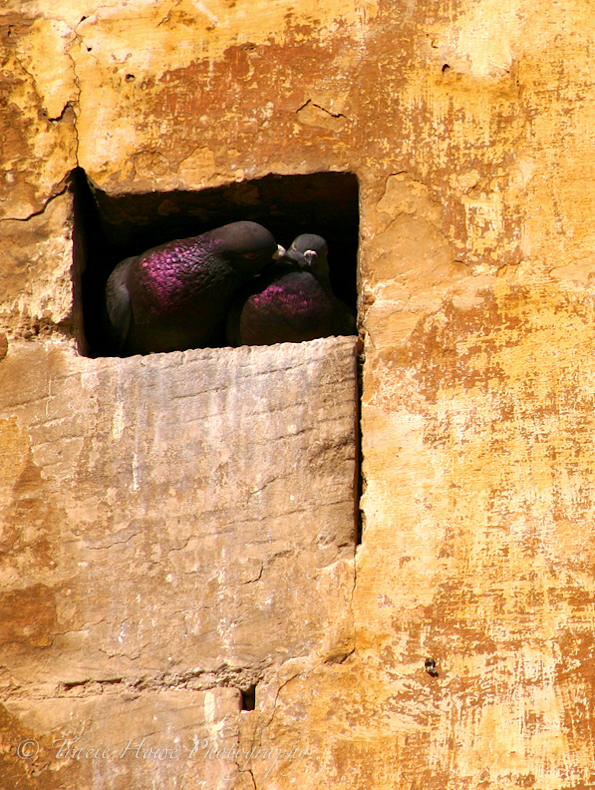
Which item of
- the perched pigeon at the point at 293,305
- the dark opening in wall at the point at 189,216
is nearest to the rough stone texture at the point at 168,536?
the perched pigeon at the point at 293,305

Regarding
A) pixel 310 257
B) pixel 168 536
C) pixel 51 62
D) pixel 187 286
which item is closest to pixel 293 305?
pixel 310 257

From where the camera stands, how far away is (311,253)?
332 centimetres

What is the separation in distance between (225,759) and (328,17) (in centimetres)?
205

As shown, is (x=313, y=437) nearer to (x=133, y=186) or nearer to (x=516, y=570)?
(x=516, y=570)

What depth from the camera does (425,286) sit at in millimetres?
2969

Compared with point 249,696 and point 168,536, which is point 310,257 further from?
point 249,696

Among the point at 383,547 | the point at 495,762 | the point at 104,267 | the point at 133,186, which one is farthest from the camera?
the point at 104,267

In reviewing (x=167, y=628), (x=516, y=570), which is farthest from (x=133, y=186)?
(x=516, y=570)

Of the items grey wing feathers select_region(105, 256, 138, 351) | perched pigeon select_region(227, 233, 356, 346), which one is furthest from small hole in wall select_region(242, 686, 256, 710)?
grey wing feathers select_region(105, 256, 138, 351)

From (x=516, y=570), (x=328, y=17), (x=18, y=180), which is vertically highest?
(x=328, y=17)

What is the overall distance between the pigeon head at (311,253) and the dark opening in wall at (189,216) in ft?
0.28

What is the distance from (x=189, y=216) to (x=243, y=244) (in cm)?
22

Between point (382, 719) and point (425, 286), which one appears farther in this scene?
point (425, 286)

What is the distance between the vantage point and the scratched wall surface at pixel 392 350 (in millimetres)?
2619
